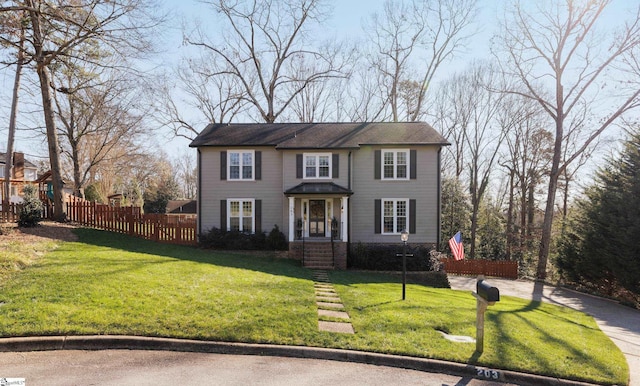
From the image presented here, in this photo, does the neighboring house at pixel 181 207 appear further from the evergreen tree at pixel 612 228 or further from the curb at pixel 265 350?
the curb at pixel 265 350

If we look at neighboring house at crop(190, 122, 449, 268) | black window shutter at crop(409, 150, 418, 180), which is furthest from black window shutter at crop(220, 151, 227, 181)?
black window shutter at crop(409, 150, 418, 180)

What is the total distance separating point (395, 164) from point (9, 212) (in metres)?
17.4

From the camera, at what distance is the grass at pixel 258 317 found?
559cm

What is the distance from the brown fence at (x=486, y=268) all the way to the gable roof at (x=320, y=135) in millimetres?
8916

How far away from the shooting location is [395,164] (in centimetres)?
1798

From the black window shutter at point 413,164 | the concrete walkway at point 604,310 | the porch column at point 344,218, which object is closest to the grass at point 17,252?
the porch column at point 344,218

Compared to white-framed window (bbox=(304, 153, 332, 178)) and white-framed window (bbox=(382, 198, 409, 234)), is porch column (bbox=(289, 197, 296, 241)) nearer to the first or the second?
white-framed window (bbox=(304, 153, 332, 178))

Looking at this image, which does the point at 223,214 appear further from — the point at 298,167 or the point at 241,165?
the point at 298,167

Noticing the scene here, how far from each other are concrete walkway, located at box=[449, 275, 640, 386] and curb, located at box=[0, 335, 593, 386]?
2.16 meters

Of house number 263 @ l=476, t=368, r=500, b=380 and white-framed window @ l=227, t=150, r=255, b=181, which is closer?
house number 263 @ l=476, t=368, r=500, b=380

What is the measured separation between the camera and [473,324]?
7344 millimetres

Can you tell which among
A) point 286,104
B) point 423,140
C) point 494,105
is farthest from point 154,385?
point 494,105

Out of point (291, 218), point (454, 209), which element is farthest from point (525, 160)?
point (291, 218)

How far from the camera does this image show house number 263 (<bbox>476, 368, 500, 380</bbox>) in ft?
16.8
